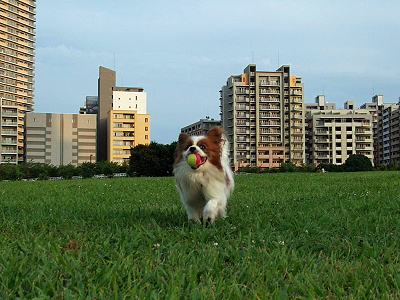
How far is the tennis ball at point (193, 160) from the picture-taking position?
4238 mm

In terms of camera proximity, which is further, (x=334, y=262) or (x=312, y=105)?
(x=312, y=105)

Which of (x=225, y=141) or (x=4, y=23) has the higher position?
(x=4, y=23)

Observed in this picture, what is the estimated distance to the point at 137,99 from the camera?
95.3 metres

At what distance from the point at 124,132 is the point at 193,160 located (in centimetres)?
8451

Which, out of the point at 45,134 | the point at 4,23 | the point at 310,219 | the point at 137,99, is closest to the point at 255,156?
the point at 137,99

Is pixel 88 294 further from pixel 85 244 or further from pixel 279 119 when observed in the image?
pixel 279 119

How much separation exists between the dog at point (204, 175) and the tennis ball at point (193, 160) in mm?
16

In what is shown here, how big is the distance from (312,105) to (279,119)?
3285cm

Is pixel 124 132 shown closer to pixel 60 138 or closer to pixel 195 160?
pixel 60 138

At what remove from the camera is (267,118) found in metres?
87.1

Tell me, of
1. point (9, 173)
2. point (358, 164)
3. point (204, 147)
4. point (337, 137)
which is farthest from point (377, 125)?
point (204, 147)

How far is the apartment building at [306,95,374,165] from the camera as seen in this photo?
91.7 meters

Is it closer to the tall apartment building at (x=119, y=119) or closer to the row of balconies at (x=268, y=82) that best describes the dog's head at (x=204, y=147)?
the tall apartment building at (x=119, y=119)

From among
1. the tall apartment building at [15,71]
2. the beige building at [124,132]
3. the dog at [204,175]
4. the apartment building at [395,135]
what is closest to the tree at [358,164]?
the beige building at [124,132]
